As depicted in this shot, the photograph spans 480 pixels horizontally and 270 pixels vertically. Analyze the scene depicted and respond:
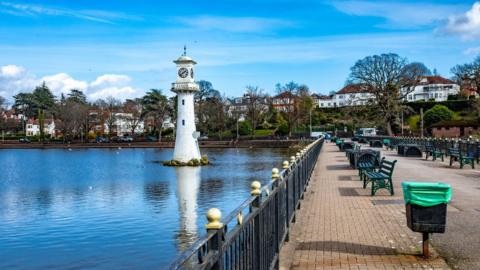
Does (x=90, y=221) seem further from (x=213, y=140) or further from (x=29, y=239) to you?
(x=213, y=140)

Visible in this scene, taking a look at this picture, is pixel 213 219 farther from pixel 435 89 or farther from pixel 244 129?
pixel 435 89

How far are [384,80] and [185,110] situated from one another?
111ft

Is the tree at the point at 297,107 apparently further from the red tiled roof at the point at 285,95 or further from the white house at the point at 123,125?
the white house at the point at 123,125

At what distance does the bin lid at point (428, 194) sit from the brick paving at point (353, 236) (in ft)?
2.64

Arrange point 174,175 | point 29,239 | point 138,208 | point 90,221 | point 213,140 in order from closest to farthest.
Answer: point 29,239
point 90,221
point 138,208
point 174,175
point 213,140

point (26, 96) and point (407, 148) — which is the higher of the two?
point (26, 96)

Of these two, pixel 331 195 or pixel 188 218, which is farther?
pixel 188 218

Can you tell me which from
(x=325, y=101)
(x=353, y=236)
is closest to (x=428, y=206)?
(x=353, y=236)

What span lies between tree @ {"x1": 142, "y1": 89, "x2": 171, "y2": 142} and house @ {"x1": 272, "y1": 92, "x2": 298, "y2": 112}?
2460cm

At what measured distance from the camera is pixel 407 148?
3328 centimetres

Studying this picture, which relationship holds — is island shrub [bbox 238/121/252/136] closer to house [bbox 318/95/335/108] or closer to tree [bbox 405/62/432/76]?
tree [bbox 405/62/432/76]

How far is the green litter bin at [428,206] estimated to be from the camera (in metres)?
7.04

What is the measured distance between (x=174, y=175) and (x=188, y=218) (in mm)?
22732

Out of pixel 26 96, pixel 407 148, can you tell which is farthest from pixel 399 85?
pixel 26 96
